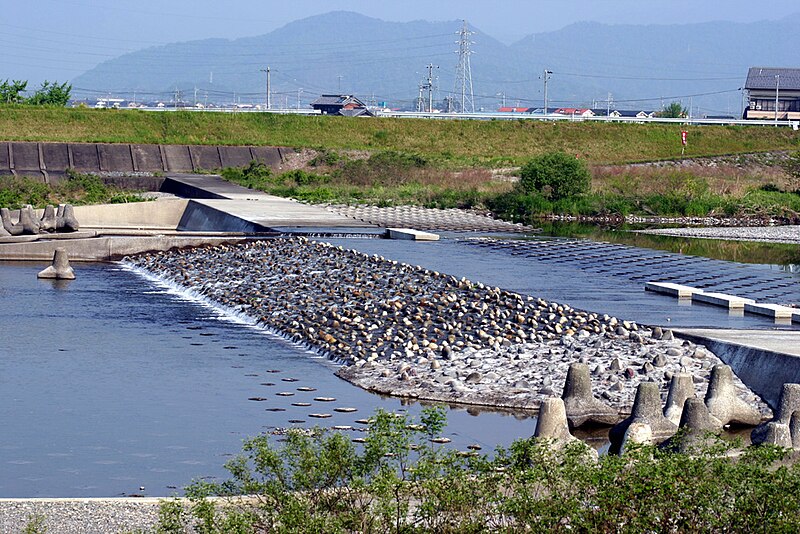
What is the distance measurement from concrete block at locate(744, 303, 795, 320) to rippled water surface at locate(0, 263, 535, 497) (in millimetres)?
6998

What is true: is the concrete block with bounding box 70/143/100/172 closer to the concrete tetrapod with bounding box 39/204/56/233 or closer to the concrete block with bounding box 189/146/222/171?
the concrete block with bounding box 189/146/222/171

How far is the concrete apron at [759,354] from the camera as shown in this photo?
13758mm

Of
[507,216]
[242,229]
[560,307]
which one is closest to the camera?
[560,307]

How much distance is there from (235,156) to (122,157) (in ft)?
17.7

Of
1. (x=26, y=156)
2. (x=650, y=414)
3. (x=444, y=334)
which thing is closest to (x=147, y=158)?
(x=26, y=156)

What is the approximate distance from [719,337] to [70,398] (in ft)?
26.3

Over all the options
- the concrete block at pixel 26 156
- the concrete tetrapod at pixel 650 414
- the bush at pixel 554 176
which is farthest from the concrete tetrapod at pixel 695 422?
the concrete block at pixel 26 156

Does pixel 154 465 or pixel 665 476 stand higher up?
pixel 665 476

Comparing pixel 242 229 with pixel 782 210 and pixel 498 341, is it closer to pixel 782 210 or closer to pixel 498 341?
pixel 498 341

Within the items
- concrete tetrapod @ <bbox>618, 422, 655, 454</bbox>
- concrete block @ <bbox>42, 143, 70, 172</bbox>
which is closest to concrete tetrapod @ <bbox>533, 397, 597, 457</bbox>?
concrete tetrapod @ <bbox>618, 422, 655, 454</bbox>

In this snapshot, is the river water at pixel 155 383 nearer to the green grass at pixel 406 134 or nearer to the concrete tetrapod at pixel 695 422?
the concrete tetrapod at pixel 695 422

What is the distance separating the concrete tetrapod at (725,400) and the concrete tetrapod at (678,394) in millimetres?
495

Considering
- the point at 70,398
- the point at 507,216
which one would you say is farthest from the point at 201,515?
the point at 507,216

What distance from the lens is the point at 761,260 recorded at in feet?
95.9
